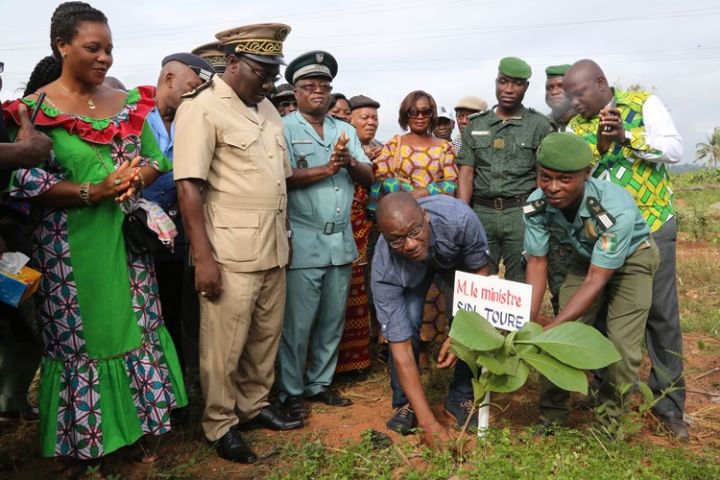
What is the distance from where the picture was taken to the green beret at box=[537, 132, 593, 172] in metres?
2.94

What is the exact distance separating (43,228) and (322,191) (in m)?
1.48

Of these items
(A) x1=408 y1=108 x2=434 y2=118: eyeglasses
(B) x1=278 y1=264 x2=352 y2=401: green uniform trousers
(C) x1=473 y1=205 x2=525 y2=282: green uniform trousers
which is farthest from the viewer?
(A) x1=408 y1=108 x2=434 y2=118: eyeglasses

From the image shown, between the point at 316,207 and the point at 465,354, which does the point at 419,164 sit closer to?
the point at 316,207

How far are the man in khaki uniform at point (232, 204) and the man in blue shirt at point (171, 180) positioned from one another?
48 cm

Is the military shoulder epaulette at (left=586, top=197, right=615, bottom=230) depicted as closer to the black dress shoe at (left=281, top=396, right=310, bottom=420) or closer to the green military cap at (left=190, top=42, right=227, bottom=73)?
the black dress shoe at (left=281, top=396, right=310, bottom=420)

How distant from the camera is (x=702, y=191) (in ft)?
55.7

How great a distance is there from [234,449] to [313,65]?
215cm

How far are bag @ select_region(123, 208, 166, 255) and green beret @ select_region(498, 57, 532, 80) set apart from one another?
8.47 feet

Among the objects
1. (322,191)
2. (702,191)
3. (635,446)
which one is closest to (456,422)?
(635,446)

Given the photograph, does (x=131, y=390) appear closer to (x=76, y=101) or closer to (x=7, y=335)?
(x=7, y=335)

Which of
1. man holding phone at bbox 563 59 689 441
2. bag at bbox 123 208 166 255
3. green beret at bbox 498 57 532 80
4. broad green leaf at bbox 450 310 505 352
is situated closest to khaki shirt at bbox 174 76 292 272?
bag at bbox 123 208 166 255

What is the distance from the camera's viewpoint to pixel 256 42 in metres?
3.01

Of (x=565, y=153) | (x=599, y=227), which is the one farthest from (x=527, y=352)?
(x=565, y=153)

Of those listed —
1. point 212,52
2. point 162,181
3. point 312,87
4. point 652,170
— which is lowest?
point 652,170
